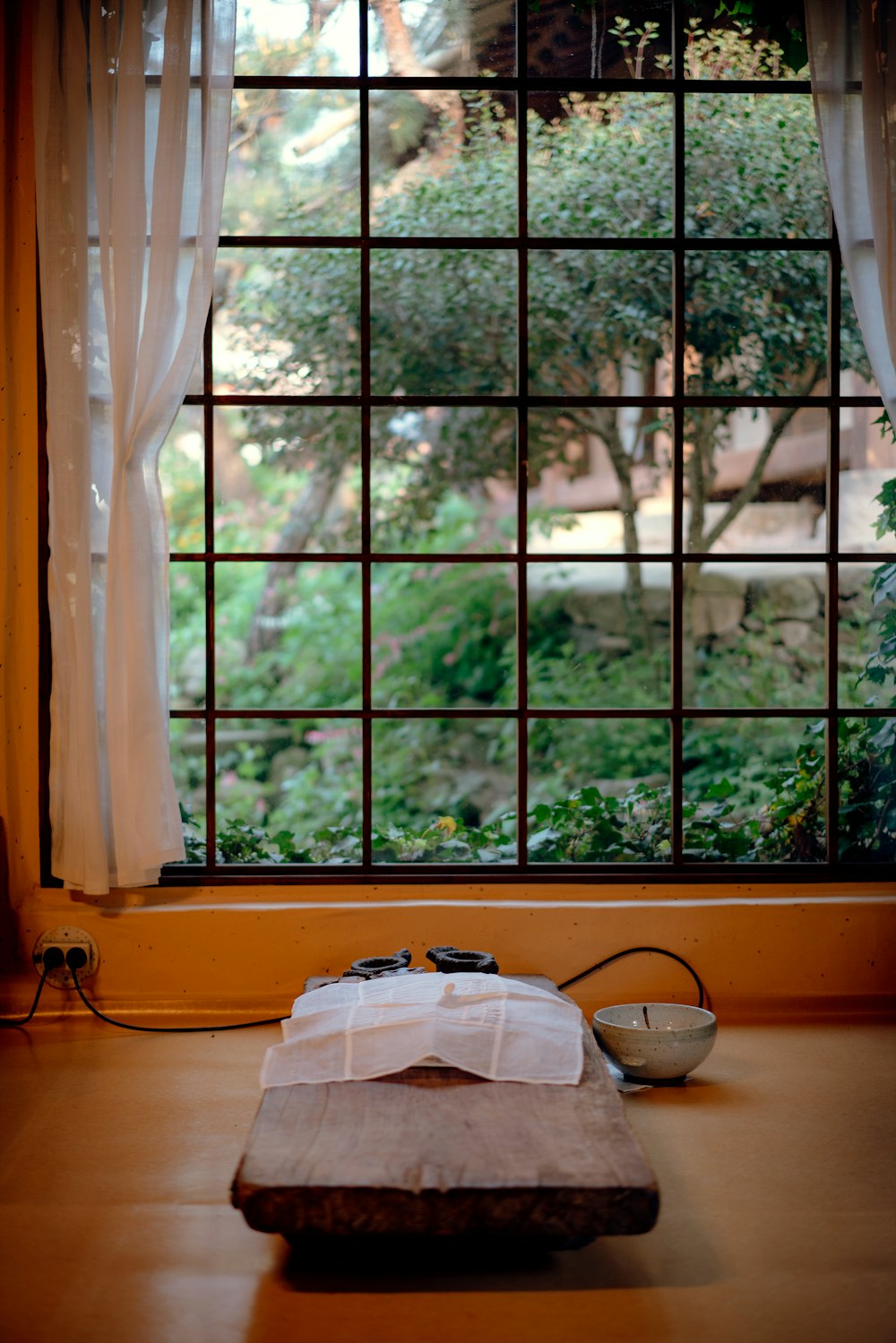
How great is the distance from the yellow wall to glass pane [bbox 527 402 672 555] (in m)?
2.81

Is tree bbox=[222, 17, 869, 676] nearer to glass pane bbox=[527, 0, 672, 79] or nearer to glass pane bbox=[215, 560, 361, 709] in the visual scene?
glass pane bbox=[527, 0, 672, 79]

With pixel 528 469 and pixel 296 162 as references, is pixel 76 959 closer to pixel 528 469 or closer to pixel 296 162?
pixel 528 469

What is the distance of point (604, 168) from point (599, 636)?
8.14 ft

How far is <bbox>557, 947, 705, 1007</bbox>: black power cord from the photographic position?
2727 millimetres

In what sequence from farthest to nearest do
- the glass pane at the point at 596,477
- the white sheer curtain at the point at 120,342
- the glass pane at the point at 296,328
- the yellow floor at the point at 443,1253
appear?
1. the glass pane at the point at 596,477
2. the glass pane at the point at 296,328
3. the white sheer curtain at the point at 120,342
4. the yellow floor at the point at 443,1253

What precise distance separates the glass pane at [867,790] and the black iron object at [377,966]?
4.05ft

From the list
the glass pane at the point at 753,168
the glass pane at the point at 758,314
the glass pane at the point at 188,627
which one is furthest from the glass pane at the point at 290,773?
the glass pane at the point at 753,168

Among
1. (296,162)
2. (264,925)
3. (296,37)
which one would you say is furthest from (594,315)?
(264,925)

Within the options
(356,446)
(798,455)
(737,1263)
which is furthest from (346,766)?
(737,1263)

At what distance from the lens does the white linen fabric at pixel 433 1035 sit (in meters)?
1.90

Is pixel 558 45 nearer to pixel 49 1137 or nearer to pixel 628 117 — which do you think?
pixel 628 117

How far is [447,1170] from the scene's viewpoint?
1.56 metres

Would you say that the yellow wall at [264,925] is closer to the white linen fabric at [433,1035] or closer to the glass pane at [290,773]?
the white linen fabric at [433,1035]

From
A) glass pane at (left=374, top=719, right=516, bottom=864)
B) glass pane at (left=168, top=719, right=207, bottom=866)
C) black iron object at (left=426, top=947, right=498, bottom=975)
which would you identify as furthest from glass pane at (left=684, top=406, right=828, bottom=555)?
black iron object at (left=426, top=947, right=498, bottom=975)
